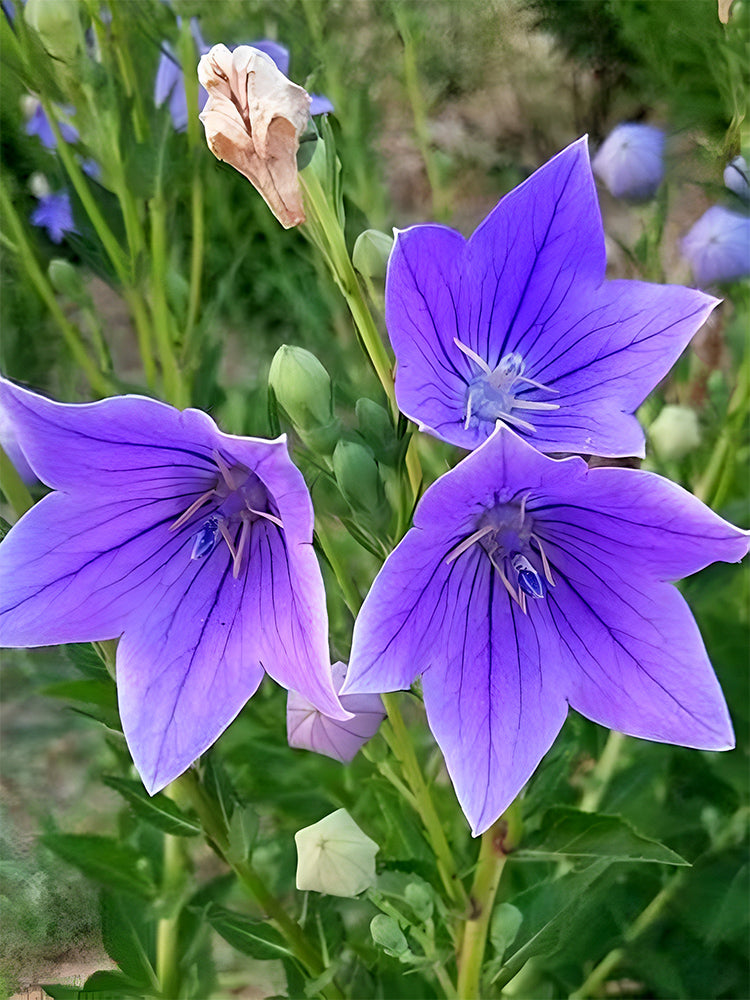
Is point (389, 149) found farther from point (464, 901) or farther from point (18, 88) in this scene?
point (464, 901)

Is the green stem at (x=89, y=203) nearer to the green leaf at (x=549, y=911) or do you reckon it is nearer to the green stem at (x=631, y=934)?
the green leaf at (x=549, y=911)

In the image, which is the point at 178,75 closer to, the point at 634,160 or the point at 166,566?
the point at 634,160

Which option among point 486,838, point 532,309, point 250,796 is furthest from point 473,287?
point 250,796

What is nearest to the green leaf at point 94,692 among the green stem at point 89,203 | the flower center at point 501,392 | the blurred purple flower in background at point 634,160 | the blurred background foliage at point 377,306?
the blurred background foliage at point 377,306


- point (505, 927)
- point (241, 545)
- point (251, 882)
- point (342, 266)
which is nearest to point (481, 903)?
point (505, 927)

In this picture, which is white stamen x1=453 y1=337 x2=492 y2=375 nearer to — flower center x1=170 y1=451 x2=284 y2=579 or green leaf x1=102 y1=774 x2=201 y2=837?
flower center x1=170 y1=451 x2=284 y2=579

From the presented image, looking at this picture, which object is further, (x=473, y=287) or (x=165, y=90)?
(x=165, y=90)

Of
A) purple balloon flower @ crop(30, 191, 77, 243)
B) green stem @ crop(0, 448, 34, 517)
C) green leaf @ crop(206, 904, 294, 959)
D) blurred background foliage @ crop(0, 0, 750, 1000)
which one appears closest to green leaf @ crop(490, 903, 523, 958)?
blurred background foliage @ crop(0, 0, 750, 1000)
